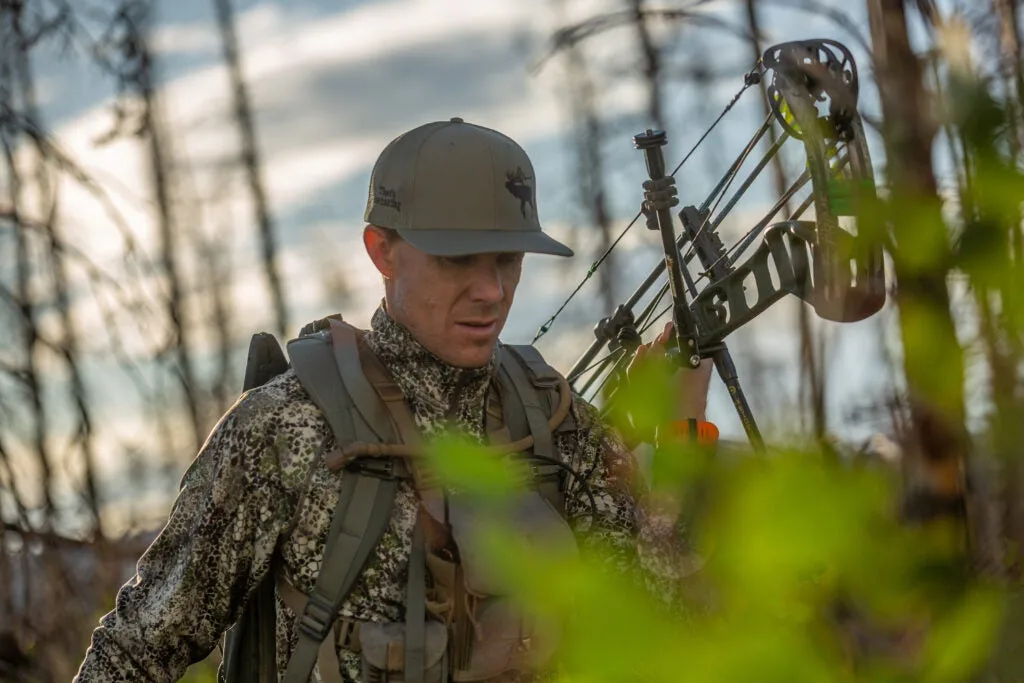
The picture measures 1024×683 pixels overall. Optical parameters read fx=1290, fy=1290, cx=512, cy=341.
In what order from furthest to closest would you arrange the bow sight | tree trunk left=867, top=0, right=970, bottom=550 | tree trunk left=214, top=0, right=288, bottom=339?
tree trunk left=214, top=0, right=288, bottom=339 → the bow sight → tree trunk left=867, top=0, right=970, bottom=550

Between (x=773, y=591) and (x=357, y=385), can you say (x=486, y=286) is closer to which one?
(x=357, y=385)

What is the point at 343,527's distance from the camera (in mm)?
3078

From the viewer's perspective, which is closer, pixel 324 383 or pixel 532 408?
pixel 324 383

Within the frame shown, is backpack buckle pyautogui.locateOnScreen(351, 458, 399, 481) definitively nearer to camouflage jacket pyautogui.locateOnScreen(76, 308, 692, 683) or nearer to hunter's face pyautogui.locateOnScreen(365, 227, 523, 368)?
camouflage jacket pyautogui.locateOnScreen(76, 308, 692, 683)

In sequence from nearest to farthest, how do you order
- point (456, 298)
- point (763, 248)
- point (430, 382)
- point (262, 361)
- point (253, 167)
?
point (763, 248) < point (456, 298) < point (430, 382) < point (262, 361) < point (253, 167)

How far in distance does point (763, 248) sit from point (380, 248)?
3.40 ft

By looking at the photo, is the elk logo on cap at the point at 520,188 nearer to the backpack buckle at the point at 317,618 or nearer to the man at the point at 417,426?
the man at the point at 417,426

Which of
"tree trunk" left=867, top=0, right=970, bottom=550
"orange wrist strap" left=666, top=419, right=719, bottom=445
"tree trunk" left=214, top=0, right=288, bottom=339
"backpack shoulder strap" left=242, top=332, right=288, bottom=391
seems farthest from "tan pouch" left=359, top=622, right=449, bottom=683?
"tree trunk" left=214, top=0, right=288, bottom=339

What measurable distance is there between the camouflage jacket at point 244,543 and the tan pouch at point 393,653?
82mm

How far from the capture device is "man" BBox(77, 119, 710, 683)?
3127 mm

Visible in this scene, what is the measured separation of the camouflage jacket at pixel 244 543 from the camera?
10.2ft

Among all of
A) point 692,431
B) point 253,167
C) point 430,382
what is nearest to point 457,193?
point 430,382

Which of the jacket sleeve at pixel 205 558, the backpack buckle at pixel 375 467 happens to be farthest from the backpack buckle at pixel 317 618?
the backpack buckle at pixel 375 467

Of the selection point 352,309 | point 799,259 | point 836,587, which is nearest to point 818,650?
point 836,587
